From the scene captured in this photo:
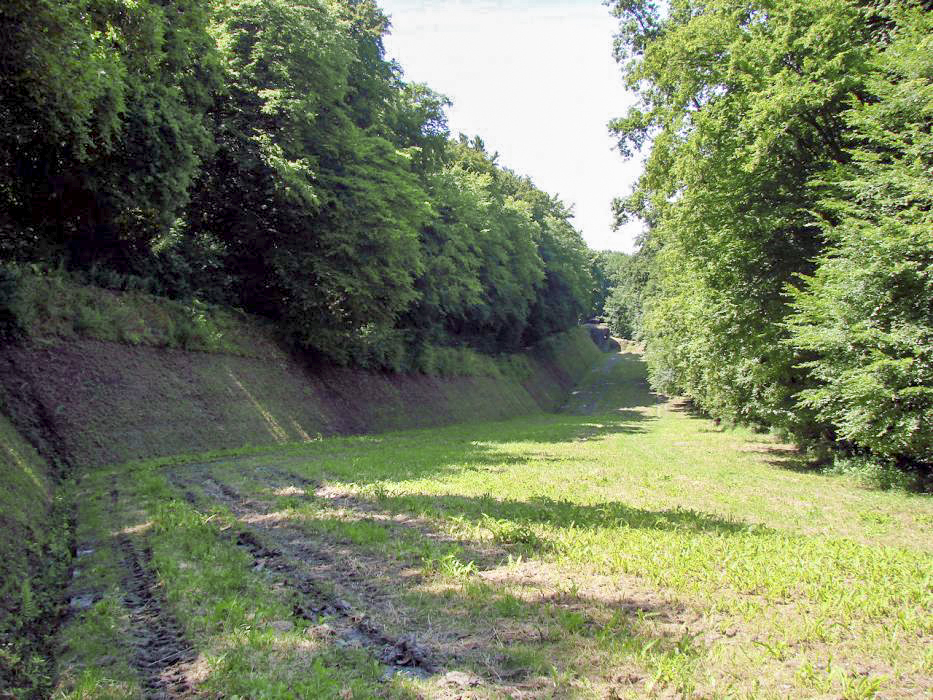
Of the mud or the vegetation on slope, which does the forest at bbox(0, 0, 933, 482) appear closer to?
the vegetation on slope

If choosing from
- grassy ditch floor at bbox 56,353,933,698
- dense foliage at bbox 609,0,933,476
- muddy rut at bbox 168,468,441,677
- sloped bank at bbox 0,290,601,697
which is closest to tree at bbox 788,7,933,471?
dense foliage at bbox 609,0,933,476

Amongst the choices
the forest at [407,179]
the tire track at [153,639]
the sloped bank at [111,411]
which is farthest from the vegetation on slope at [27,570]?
the forest at [407,179]

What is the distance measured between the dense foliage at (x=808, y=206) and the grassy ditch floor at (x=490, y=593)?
3100 mm

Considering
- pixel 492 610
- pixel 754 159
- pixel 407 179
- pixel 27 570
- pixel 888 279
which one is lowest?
pixel 27 570

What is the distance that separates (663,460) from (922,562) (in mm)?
8957

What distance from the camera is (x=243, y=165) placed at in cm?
1872

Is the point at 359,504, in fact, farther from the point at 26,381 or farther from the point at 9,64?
the point at 26,381

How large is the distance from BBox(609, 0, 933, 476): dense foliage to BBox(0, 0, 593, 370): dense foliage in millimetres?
10596

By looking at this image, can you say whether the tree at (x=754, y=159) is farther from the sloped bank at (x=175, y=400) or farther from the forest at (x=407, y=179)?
the sloped bank at (x=175, y=400)

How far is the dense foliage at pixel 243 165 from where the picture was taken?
973 centimetres

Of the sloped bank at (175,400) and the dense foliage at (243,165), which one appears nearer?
the dense foliage at (243,165)

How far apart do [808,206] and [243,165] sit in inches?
657

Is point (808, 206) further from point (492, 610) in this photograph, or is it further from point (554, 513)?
point (492, 610)

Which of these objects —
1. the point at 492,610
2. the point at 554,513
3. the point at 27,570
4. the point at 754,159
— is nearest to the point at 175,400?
the point at 27,570
